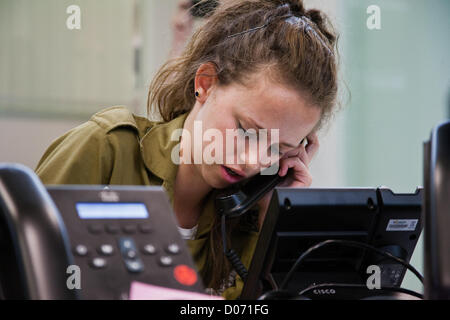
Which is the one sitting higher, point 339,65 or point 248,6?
point 248,6

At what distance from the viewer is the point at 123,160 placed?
942mm

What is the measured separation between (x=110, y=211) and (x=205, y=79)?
21.4 inches

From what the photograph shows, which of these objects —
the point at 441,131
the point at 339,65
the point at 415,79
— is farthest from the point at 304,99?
the point at 415,79

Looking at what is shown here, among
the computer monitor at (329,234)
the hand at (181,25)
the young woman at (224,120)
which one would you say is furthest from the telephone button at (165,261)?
the hand at (181,25)

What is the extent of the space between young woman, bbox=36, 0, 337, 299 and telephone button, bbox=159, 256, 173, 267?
0.33 meters

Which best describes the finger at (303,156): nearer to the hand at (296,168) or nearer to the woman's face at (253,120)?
the hand at (296,168)

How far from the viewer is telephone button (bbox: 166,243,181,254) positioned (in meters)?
0.48

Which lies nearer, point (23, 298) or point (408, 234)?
point (23, 298)

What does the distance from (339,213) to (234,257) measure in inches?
8.5

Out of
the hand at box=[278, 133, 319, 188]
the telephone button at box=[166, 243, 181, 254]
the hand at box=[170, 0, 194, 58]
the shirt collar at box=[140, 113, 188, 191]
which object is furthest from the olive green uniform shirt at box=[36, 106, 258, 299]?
the hand at box=[170, 0, 194, 58]

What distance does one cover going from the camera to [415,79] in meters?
2.49

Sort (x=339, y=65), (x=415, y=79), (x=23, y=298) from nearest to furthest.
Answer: (x=23, y=298) < (x=339, y=65) < (x=415, y=79)

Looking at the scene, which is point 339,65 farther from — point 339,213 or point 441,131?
point 441,131

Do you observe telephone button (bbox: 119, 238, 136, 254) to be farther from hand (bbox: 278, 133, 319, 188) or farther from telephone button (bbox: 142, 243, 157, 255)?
hand (bbox: 278, 133, 319, 188)
